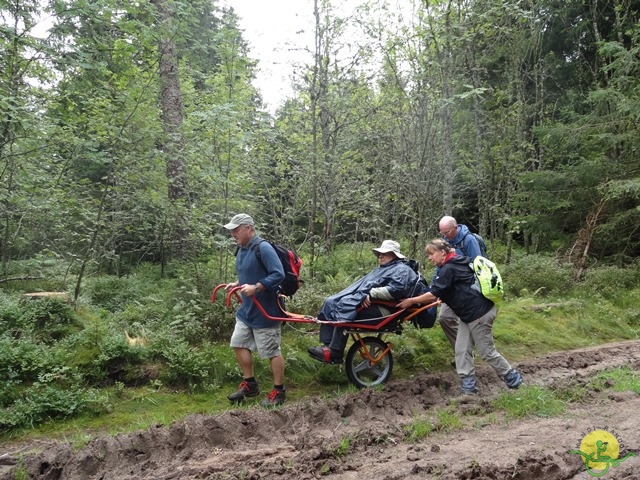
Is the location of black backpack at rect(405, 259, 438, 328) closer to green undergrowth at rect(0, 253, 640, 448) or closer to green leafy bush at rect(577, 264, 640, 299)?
green undergrowth at rect(0, 253, 640, 448)

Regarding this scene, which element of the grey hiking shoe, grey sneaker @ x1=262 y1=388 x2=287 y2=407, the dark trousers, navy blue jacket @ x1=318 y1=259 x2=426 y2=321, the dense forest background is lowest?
grey sneaker @ x1=262 y1=388 x2=287 y2=407

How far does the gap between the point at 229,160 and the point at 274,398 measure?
163 inches

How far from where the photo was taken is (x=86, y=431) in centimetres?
513

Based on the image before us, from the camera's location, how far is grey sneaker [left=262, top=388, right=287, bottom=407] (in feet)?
18.6

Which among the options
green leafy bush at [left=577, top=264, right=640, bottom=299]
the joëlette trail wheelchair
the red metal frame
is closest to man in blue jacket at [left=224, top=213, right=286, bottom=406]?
the red metal frame

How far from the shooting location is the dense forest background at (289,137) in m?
7.12

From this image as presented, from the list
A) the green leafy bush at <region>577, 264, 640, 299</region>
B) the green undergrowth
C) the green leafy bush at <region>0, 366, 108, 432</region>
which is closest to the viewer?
the green leafy bush at <region>0, 366, 108, 432</region>

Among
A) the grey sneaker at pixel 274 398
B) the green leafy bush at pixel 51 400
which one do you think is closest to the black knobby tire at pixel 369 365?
the grey sneaker at pixel 274 398

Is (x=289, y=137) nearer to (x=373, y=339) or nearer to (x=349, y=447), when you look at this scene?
(x=373, y=339)

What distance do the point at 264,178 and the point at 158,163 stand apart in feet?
7.17

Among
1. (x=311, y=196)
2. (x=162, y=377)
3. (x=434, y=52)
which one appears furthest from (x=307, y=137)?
(x=162, y=377)

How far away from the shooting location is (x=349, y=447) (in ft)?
14.6

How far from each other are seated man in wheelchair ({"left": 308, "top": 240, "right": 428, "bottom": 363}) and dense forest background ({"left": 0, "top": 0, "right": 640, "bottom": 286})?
270 centimetres

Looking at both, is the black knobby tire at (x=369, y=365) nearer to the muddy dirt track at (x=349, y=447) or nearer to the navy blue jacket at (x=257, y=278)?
the muddy dirt track at (x=349, y=447)
